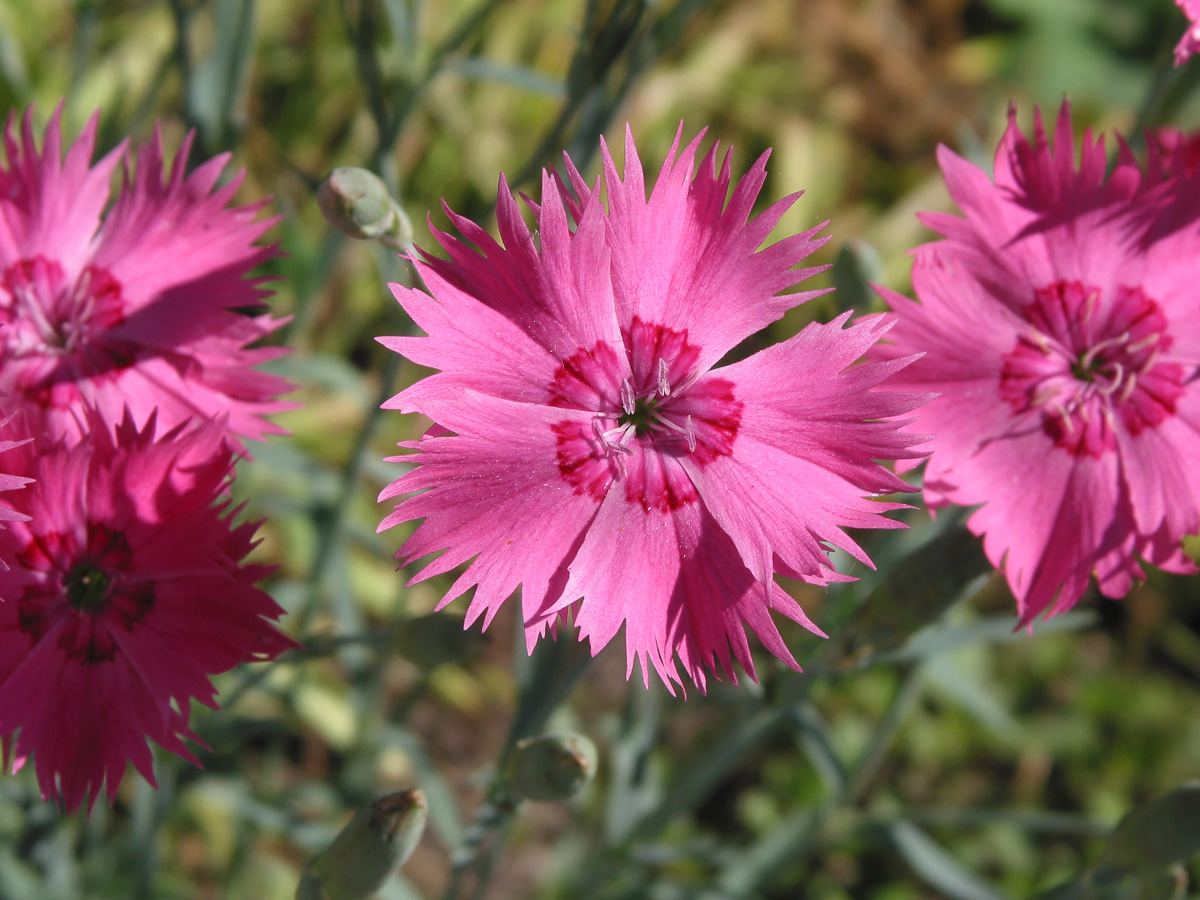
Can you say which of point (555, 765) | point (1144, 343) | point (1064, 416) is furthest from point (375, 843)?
point (1144, 343)

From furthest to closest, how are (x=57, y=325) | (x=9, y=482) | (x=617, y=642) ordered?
(x=617, y=642) → (x=57, y=325) → (x=9, y=482)

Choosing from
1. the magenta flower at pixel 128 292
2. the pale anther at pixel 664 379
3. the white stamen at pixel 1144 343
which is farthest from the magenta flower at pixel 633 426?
the white stamen at pixel 1144 343

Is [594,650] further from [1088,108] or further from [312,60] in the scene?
[1088,108]

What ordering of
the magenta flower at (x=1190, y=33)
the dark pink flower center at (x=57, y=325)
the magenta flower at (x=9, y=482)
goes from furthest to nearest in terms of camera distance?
the dark pink flower center at (x=57, y=325), the magenta flower at (x=1190, y=33), the magenta flower at (x=9, y=482)

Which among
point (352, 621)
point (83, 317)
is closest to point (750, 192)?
point (83, 317)

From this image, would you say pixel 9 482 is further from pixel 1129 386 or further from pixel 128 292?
pixel 1129 386

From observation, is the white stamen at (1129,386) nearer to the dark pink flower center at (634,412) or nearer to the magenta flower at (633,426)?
the magenta flower at (633,426)

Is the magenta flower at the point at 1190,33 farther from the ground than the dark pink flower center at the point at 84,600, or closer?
farther from the ground
